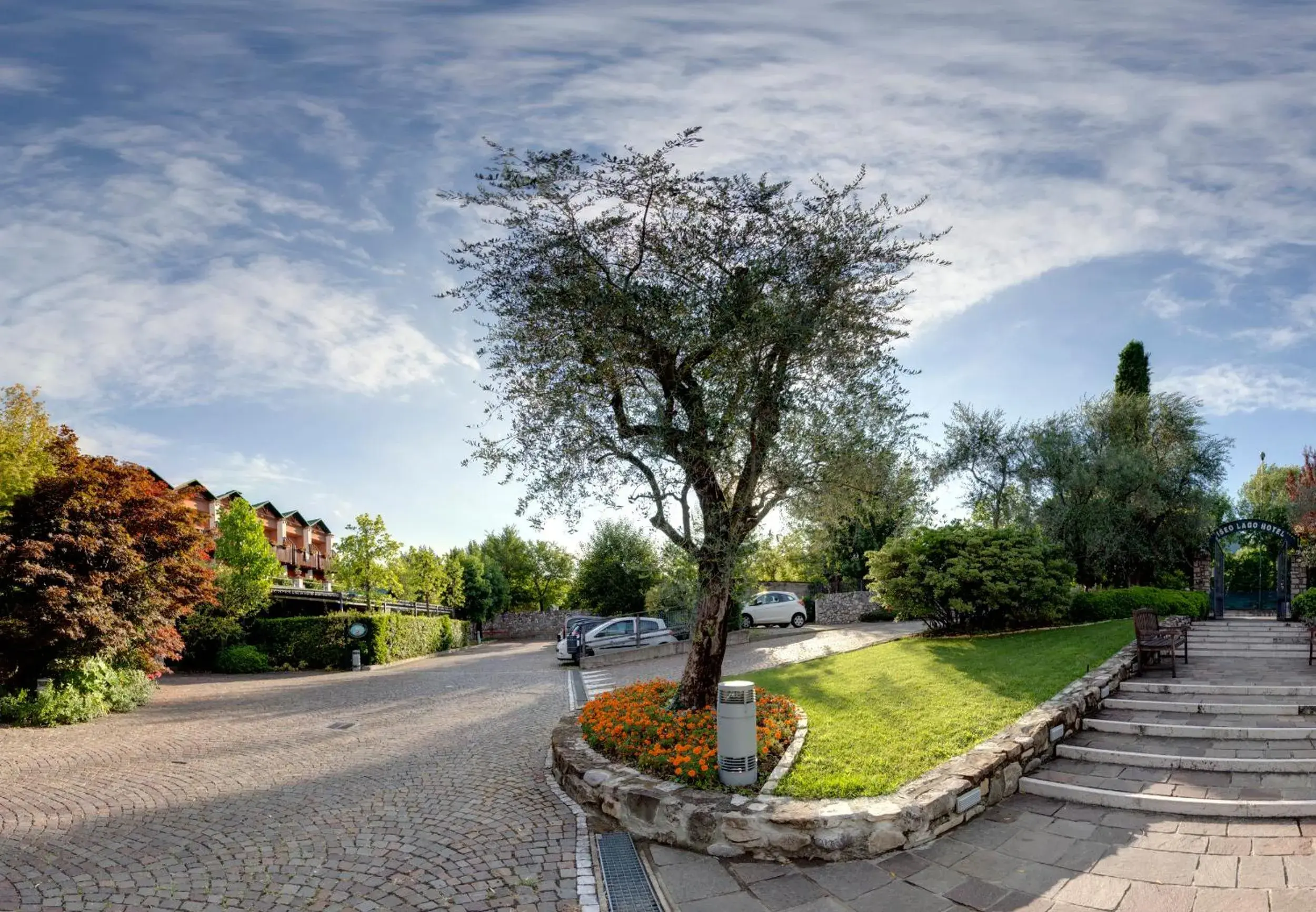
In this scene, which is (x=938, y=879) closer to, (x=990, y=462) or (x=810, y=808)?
(x=810, y=808)

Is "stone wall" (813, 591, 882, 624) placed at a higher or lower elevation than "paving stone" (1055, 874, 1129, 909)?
lower

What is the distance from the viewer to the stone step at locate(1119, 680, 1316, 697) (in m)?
8.86

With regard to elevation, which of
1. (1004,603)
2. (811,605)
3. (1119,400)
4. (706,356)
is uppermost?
(1119,400)

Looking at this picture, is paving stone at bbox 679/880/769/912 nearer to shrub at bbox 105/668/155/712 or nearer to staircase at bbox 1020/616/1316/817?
staircase at bbox 1020/616/1316/817

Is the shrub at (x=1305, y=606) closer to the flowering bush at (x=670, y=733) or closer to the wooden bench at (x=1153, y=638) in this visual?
the wooden bench at (x=1153, y=638)

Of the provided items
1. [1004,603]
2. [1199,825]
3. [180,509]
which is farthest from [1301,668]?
[180,509]

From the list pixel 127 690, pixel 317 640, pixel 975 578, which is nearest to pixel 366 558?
pixel 317 640

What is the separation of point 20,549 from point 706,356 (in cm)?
1136

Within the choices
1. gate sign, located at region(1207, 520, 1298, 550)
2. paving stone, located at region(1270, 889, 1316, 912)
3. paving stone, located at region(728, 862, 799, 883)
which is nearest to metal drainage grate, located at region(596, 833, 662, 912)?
paving stone, located at region(728, 862, 799, 883)

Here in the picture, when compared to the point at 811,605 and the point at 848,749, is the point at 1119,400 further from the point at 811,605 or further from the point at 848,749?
the point at 848,749

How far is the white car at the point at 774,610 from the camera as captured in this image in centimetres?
2842

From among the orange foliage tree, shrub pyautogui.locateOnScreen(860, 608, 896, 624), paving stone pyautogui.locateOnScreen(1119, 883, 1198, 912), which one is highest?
the orange foliage tree

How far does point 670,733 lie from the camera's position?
7.45 metres

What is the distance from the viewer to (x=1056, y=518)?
20297mm
